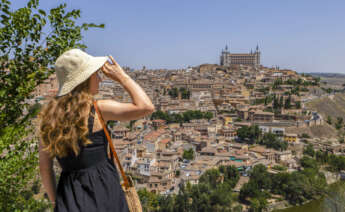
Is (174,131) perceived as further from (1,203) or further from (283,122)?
(1,203)

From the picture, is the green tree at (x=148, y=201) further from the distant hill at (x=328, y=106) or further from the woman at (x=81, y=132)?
the distant hill at (x=328, y=106)

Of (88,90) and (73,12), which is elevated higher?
(73,12)

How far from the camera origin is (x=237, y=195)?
349 inches

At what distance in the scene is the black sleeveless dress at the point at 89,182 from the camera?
0.55 m

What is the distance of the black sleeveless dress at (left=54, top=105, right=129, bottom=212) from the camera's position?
1.81 feet

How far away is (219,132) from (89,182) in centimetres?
1466

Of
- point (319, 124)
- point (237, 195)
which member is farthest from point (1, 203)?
point (319, 124)

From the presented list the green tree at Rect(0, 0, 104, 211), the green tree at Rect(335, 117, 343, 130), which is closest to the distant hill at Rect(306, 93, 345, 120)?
the green tree at Rect(335, 117, 343, 130)

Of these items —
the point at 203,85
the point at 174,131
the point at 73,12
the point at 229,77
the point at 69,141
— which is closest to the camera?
the point at 69,141

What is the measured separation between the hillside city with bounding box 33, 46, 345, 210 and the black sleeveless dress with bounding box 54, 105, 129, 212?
4.50 meters

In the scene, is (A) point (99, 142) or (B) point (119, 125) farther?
(B) point (119, 125)

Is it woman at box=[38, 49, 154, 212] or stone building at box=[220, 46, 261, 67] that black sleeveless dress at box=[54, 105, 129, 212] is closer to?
woman at box=[38, 49, 154, 212]

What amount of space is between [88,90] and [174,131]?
13.9m

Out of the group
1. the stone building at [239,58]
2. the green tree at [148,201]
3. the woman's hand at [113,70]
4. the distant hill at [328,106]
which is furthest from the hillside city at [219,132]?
the stone building at [239,58]
